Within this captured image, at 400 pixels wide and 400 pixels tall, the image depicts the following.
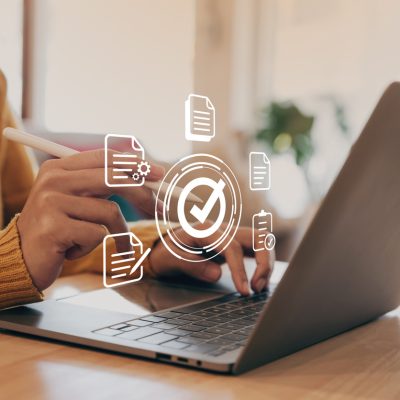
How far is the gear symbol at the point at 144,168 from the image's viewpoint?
0.77 meters

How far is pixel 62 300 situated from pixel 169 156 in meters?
0.23

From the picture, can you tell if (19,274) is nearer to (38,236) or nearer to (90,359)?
(38,236)

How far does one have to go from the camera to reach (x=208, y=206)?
0.92 metres

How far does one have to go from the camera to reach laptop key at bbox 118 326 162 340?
22.6 inches

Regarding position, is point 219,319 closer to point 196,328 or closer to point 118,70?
point 196,328

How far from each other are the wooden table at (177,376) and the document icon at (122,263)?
0.51 feet

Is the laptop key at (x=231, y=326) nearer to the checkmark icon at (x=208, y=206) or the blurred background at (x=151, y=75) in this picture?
the blurred background at (x=151, y=75)

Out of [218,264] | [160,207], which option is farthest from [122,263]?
[218,264]

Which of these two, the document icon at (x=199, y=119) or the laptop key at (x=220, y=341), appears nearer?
the laptop key at (x=220, y=341)

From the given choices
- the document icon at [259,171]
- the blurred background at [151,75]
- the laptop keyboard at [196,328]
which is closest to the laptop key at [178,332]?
the laptop keyboard at [196,328]

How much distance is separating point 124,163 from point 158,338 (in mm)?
236

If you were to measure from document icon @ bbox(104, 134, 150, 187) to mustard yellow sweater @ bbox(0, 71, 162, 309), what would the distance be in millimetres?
64

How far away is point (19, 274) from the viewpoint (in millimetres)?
678

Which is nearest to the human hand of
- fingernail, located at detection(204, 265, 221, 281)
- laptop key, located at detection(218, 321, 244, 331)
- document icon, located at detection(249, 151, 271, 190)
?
fingernail, located at detection(204, 265, 221, 281)
